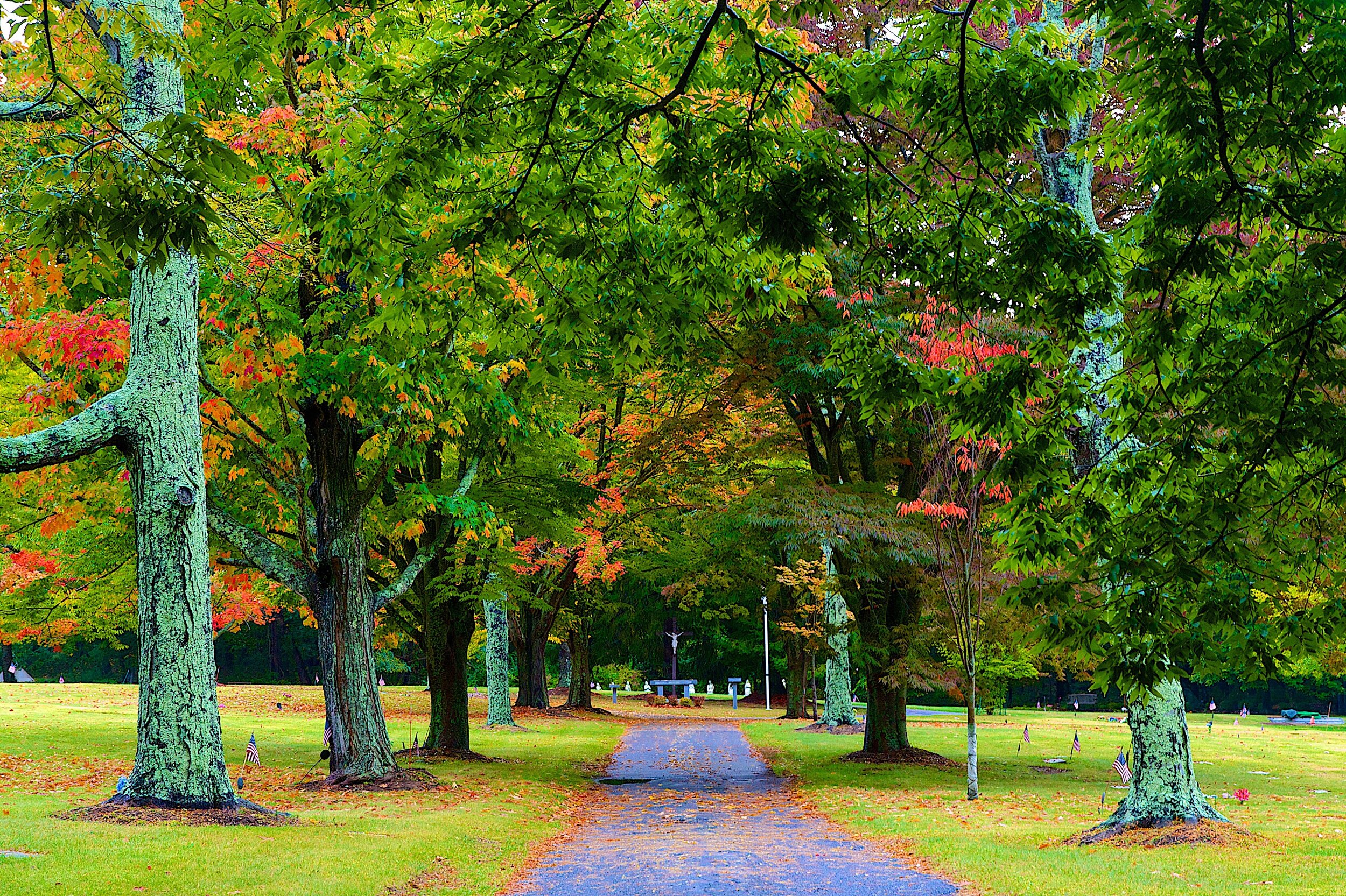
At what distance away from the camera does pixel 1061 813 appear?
13.5m

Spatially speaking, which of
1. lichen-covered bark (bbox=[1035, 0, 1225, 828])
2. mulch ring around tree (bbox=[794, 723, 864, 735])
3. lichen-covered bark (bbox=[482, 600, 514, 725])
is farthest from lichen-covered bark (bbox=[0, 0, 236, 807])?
mulch ring around tree (bbox=[794, 723, 864, 735])

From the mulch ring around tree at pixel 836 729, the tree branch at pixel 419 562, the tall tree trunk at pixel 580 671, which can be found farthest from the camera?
the tall tree trunk at pixel 580 671

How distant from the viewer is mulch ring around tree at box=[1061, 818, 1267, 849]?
10461mm

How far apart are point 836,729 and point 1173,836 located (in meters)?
18.9

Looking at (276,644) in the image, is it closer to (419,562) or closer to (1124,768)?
(419,562)

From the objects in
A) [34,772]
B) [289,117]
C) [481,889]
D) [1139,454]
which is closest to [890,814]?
[481,889]

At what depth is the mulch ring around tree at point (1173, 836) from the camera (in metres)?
10.5

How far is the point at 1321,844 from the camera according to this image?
1010 centimetres

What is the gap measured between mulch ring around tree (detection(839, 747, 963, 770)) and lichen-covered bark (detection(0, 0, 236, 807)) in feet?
40.2

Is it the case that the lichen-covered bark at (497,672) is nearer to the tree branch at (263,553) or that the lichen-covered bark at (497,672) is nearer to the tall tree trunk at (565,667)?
the tree branch at (263,553)

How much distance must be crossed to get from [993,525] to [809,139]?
10.1 m

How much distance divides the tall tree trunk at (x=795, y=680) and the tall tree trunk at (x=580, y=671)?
722 centimetres

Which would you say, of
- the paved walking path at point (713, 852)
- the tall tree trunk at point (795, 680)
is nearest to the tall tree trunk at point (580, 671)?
the tall tree trunk at point (795, 680)

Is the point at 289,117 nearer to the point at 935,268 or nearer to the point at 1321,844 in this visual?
the point at 935,268
